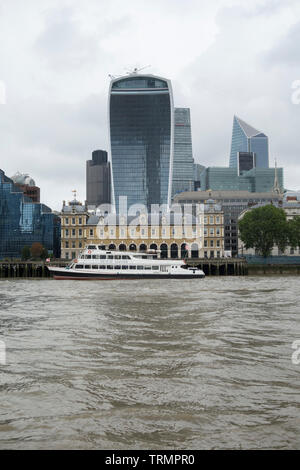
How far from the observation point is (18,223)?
16712 centimetres

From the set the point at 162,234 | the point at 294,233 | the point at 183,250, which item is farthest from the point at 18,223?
the point at 294,233

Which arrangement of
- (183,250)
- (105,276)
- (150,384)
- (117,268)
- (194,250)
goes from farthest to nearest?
(194,250) < (183,250) < (117,268) < (105,276) < (150,384)

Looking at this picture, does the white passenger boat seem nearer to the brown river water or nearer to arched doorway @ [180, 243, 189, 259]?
arched doorway @ [180, 243, 189, 259]

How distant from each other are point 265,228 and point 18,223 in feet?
306

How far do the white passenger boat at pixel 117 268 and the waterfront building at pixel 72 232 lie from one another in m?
50.7

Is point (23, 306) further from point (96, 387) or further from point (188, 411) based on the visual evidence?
point (188, 411)

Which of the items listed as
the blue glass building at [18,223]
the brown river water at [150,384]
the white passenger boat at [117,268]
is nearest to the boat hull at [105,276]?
the white passenger boat at [117,268]

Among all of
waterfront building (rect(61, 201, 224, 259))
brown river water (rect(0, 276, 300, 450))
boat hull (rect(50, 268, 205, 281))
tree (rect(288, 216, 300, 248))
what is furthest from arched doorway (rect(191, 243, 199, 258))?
brown river water (rect(0, 276, 300, 450))

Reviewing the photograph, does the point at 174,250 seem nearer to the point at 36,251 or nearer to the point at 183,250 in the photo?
the point at 183,250

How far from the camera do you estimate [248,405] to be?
10938 millimetres

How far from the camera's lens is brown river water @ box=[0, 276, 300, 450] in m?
9.24

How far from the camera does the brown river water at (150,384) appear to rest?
9242mm

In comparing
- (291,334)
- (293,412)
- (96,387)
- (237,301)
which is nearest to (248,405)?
(293,412)

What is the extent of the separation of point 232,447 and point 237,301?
87.1 feet
